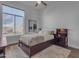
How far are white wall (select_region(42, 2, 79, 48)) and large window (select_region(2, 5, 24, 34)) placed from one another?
2275 millimetres

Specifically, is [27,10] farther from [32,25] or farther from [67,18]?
[67,18]

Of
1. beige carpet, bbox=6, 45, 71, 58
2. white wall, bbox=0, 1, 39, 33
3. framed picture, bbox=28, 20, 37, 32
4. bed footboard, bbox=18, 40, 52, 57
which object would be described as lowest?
beige carpet, bbox=6, 45, 71, 58

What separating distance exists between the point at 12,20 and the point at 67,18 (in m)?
3.83

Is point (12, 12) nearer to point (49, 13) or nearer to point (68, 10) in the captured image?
point (49, 13)

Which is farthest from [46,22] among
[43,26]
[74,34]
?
[74,34]

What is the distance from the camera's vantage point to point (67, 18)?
5.60m

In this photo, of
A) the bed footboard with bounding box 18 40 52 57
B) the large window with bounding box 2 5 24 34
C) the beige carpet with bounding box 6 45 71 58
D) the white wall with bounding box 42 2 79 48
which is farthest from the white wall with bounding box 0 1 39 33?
the beige carpet with bounding box 6 45 71 58

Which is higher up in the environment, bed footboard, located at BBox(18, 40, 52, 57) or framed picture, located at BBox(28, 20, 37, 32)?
framed picture, located at BBox(28, 20, 37, 32)

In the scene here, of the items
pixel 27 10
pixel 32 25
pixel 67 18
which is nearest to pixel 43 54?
pixel 67 18

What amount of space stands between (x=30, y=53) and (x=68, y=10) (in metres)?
3.74

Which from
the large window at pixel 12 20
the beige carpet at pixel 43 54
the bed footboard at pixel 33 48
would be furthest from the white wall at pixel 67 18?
the large window at pixel 12 20

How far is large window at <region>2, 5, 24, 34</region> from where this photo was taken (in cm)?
556

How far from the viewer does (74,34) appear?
5.29m

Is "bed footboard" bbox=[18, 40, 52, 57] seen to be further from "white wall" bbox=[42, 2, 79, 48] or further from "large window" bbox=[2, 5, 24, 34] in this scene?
"large window" bbox=[2, 5, 24, 34]
